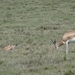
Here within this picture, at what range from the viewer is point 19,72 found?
877cm

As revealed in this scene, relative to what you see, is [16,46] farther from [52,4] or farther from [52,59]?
[52,4]

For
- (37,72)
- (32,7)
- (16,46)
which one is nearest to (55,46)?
(16,46)

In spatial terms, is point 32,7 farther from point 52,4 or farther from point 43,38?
point 43,38

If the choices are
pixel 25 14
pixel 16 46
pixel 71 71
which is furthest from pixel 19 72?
pixel 25 14

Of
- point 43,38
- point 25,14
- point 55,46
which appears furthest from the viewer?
point 25,14

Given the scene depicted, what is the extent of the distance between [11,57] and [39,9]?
43.0 ft

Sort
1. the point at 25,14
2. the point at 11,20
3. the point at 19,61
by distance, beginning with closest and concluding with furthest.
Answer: the point at 19,61, the point at 11,20, the point at 25,14

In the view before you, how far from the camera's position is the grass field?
9.36 m

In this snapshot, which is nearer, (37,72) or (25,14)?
(37,72)

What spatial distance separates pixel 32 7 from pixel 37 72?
15821mm

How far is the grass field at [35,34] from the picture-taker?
368 inches

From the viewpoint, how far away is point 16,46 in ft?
45.4

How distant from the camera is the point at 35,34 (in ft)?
54.3

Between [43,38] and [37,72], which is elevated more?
[37,72]
